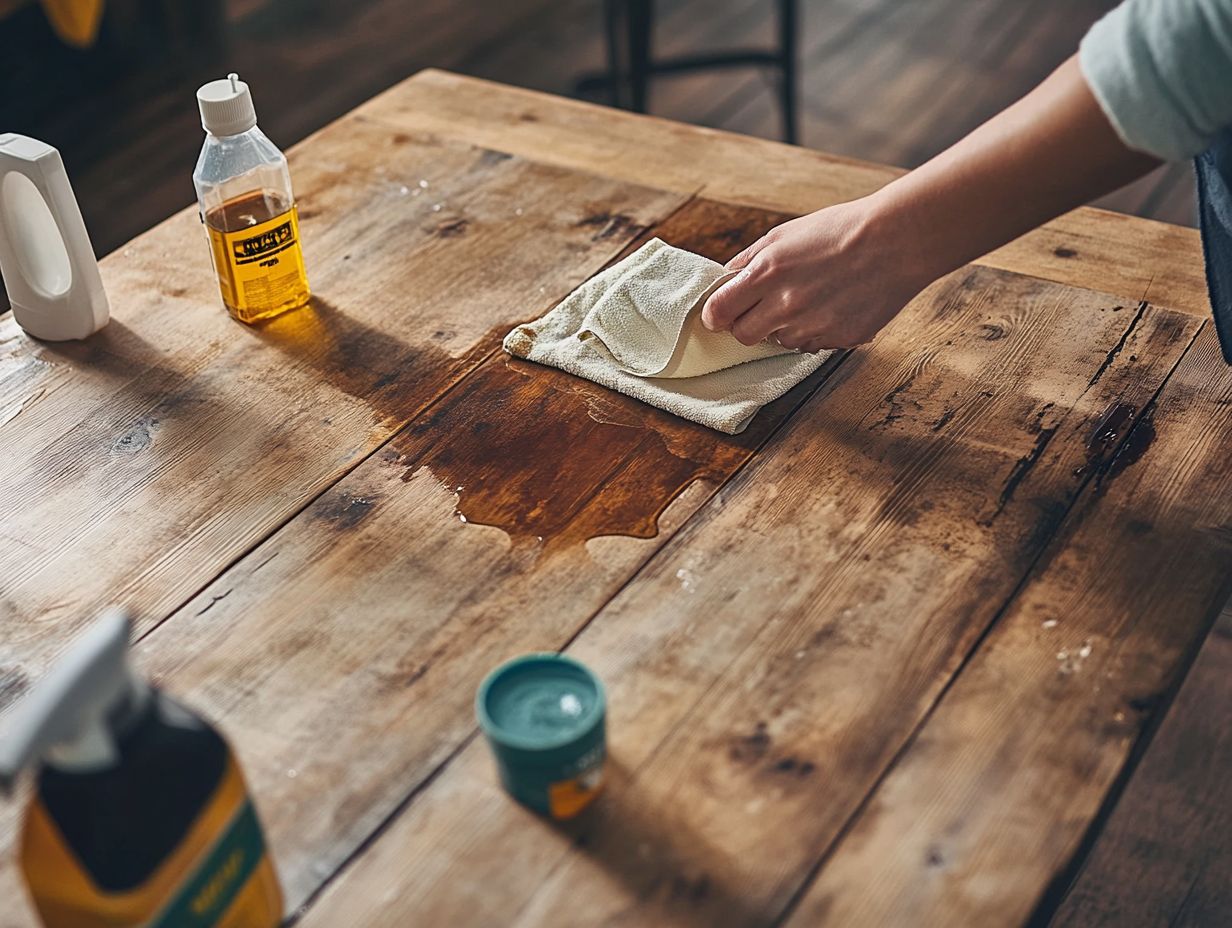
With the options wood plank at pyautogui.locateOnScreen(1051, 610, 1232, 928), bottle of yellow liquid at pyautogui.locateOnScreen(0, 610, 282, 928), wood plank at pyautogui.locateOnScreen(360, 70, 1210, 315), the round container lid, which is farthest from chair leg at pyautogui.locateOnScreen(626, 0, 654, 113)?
bottle of yellow liquid at pyautogui.locateOnScreen(0, 610, 282, 928)

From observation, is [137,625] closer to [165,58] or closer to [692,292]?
[692,292]

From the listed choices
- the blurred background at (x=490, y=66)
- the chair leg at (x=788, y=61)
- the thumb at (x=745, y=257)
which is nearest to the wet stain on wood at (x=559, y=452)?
the thumb at (x=745, y=257)

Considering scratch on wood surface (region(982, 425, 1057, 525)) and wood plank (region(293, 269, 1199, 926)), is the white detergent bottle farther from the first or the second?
scratch on wood surface (region(982, 425, 1057, 525))

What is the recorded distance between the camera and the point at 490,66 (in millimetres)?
3271

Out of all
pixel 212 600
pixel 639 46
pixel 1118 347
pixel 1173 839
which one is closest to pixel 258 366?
pixel 212 600

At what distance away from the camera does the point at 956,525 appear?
3.03ft

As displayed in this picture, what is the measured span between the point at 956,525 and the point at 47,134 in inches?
105

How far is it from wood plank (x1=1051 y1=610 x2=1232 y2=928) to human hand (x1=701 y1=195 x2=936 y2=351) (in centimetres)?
65

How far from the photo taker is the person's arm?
85cm

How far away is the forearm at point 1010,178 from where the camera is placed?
33.1 inches

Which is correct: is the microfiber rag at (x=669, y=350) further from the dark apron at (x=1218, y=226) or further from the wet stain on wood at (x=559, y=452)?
the dark apron at (x=1218, y=226)

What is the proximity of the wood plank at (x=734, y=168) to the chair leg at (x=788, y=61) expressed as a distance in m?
1.10

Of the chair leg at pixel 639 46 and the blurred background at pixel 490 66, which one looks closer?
the chair leg at pixel 639 46

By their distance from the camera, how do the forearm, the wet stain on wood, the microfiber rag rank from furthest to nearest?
the microfiber rag
the wet stain on wood
the forearm
